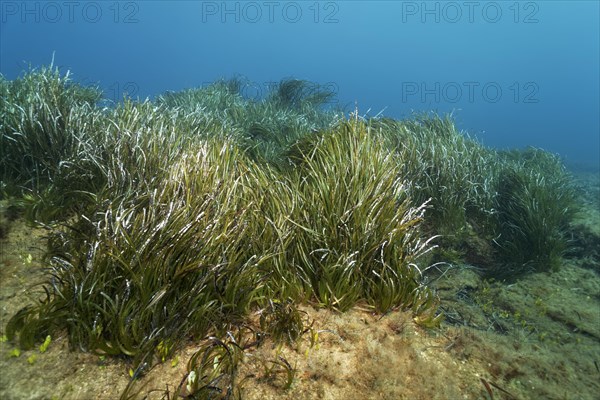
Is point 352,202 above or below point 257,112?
below

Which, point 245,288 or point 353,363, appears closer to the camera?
point 353,363

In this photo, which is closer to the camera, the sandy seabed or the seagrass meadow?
the sandy seabed

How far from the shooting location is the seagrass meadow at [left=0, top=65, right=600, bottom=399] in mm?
2221

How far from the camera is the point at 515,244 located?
5219 mm

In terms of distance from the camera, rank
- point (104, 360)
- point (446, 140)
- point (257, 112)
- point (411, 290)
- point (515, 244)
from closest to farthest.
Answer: point (104, 360) → point (411, 290) → point (515, 244) → point (446, 140) → point (257, 112)

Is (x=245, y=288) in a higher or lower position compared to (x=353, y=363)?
higher

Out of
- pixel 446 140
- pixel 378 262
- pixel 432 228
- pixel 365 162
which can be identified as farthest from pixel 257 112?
pixel 378 262

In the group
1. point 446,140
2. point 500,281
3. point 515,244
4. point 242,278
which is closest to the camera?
point 242,278

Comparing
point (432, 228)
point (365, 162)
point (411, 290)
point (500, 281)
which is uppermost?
point (365, 162)

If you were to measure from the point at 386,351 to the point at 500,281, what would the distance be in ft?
9.60

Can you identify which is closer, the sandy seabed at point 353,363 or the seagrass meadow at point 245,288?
the sandy seabed at point 353,363

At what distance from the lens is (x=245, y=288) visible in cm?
260

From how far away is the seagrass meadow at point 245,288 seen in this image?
7.29 ft

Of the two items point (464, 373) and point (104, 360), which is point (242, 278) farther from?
point (464, 373)
